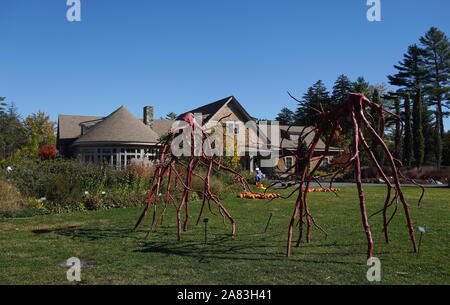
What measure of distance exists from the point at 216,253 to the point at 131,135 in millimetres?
22243

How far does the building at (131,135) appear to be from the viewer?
2655 cm

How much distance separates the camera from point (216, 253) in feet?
19.0

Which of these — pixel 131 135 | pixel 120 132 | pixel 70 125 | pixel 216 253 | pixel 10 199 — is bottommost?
pixel 216 253

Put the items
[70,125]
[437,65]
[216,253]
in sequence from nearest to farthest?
[216,253]
[70,125]
[437,65]

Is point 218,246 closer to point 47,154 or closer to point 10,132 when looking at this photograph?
point 47,154

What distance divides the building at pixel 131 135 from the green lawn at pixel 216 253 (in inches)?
553

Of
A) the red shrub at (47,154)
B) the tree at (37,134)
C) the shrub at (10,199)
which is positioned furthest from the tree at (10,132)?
the shrub at (10,199)

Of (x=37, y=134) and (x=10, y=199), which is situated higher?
(x=37, y=134)

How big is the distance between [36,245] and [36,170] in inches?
312

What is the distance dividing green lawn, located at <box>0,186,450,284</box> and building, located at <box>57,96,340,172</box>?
14036mm

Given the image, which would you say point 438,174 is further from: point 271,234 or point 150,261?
point 150,261

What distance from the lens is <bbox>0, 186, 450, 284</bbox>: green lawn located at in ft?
14.9

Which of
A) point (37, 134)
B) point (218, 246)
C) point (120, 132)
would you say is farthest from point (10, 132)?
point (218, 246)
